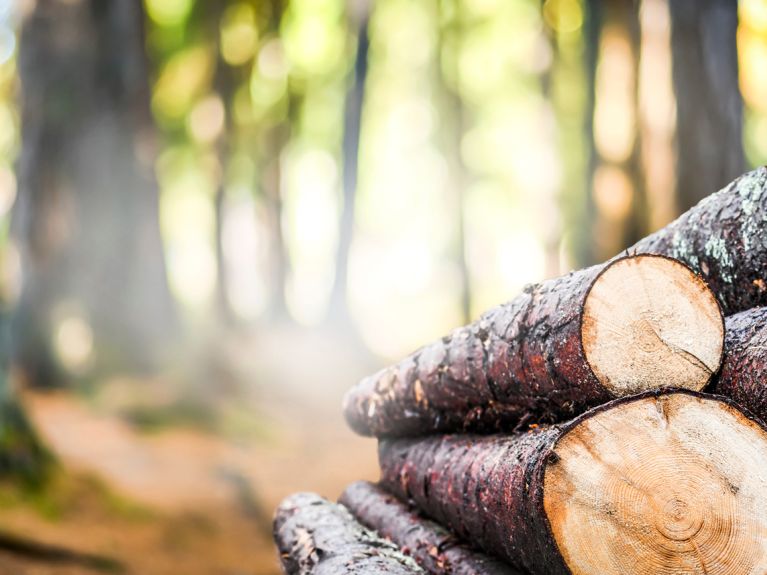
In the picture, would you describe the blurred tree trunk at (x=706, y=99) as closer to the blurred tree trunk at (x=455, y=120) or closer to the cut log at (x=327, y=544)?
the cut log at (x=327, y=544)

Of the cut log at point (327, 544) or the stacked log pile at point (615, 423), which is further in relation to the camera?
the cut log at point (327, 544)

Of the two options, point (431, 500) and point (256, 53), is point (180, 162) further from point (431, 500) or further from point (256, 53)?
point (431, 500)

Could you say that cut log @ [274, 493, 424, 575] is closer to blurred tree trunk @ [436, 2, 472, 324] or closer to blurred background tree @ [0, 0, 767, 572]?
blurred background tree @ [0, 0, 767, 572]

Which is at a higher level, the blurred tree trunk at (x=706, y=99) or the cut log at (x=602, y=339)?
the blurred tree trunk at (x=706, y=99)

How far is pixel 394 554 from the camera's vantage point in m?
2.95

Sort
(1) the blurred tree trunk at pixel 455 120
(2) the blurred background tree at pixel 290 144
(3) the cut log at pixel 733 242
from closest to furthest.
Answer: (3) the cut log at pixel 733 242 < (2) the blurred background tree at pixel 290 144 < (1) the blurred tree trunk at pixel 455 120

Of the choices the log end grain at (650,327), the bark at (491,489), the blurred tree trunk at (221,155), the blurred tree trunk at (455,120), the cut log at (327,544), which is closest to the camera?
the bark at (491,489)

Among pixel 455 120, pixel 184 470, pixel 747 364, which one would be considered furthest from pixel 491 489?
pixel 455 120

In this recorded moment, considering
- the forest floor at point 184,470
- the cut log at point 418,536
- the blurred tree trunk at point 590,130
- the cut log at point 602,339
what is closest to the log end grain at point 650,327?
the cut log at point 602,339

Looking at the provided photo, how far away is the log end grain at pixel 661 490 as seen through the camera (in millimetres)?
1968

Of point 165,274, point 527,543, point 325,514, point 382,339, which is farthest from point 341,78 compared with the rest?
point 527,543

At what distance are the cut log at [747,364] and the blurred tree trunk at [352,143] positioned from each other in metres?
13.1

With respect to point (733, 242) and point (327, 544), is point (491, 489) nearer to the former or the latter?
point (327, 544)

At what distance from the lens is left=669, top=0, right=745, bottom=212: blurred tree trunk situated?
6.52 meters
